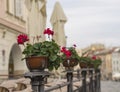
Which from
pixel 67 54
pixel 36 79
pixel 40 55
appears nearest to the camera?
pixel 36 79

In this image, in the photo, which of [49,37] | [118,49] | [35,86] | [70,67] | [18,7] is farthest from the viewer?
[118,49]

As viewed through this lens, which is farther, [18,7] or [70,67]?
[18,7]

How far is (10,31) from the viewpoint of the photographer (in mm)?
21703

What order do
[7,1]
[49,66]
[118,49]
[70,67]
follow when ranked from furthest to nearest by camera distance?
[118,49]
[7,1]
[70,67]
[49,66]

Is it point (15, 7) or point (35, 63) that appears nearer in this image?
point (35, 63)

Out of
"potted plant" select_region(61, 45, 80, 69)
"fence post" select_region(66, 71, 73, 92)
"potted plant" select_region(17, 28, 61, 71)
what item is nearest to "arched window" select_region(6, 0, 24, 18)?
"potted plant" select_region(61, 45, 80, 69)

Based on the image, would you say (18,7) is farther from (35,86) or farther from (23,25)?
(35,86)

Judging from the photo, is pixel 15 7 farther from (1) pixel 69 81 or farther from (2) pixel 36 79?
(2) pixel 36 79

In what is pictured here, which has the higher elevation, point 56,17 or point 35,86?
point 56,17

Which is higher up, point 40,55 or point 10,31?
point 10,31

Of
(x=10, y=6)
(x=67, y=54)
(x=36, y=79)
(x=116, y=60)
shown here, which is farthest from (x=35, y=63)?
(x=116, y=60)

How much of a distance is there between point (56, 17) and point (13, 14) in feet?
26.7

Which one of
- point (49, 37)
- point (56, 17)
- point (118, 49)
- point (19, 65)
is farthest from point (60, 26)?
point (118, 49)

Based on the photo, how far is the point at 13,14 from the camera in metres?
22.7
